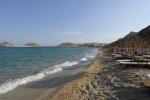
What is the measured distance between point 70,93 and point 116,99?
2.15 m

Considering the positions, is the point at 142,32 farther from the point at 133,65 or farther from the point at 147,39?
the point at 133,65

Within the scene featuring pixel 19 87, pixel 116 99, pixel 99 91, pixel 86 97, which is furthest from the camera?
pixel 19 87

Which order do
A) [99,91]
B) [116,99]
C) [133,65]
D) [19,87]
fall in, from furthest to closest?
[133,65], [19,87], [99,91], [116,99]

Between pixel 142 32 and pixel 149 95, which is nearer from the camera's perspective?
pixel 149 95

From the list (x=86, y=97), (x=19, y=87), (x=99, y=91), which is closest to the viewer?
(x=86, y=97)

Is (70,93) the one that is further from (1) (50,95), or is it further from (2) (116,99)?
(2) (116,99)

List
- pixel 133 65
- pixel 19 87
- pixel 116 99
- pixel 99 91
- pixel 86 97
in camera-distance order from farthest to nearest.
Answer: pixel 133 65 → pixel 19 87 → pixel 99 91 → pixel 86 97 → pixel 116 99

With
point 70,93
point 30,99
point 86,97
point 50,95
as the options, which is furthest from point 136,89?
point 30,99

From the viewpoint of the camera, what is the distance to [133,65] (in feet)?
46.4

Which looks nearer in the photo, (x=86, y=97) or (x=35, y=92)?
(x=86, y=97)

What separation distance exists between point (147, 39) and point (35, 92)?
890cm

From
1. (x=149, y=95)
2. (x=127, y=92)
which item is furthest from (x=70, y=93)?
(x=149, y=95)

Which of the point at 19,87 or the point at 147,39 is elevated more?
the point at 147,39

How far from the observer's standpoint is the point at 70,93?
8.29 meters
